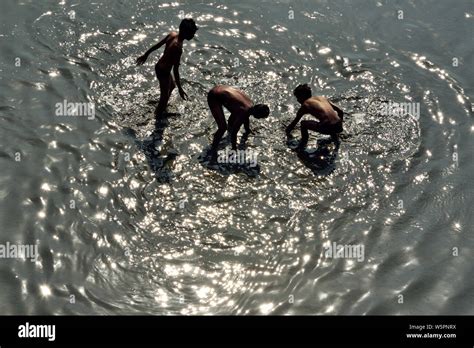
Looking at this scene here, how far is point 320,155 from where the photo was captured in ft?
34.1

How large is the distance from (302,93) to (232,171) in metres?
2.16

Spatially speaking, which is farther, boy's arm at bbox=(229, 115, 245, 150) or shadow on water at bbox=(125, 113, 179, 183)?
boy's arm at bbox=(229, 115, 245, 150)

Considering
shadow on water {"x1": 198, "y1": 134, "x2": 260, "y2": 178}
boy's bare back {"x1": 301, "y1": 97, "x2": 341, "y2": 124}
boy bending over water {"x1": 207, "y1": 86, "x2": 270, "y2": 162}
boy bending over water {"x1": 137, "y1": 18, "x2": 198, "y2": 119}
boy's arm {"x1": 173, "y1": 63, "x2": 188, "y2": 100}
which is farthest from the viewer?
boy's arm {"x1": 173, "y1": 63, "x2": 188, "y2": 100}

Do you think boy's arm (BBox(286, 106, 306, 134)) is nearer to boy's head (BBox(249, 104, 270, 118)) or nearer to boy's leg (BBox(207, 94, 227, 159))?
boy's head (BBox(249, 104, 270, 118))

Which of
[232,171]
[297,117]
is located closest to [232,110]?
[232,171]

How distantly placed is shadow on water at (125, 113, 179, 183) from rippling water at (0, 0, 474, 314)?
3 centimetres

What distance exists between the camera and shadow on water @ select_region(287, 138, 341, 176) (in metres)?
10.1

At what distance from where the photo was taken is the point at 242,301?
25.2ft

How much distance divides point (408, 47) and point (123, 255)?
28.8 ft

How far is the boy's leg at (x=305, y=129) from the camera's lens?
10.4 metres
